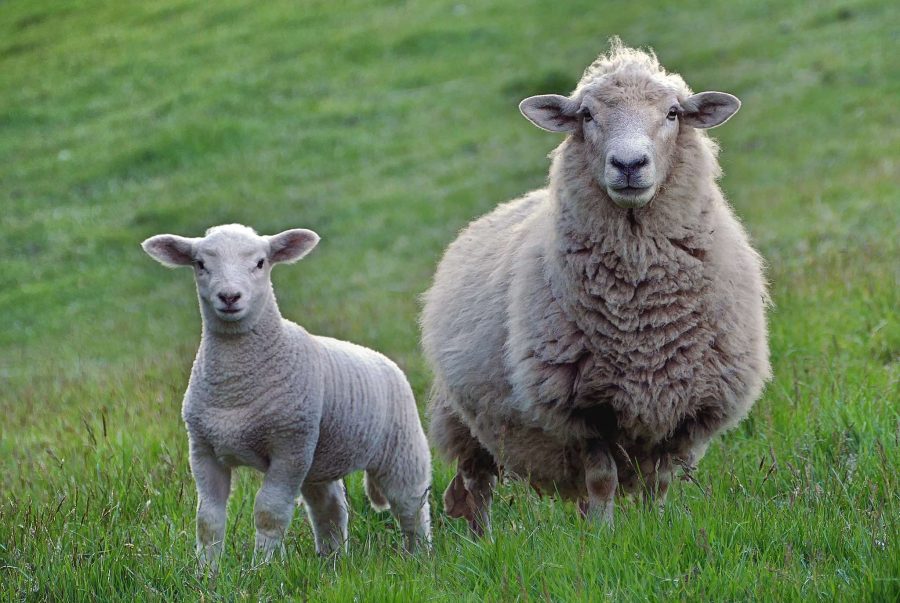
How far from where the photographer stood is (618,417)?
4.09 metres

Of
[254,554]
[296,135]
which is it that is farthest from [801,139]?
[254,554]

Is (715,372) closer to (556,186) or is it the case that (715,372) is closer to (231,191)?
(556,186)

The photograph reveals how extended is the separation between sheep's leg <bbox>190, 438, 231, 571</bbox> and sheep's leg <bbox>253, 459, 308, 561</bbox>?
13 centimetres

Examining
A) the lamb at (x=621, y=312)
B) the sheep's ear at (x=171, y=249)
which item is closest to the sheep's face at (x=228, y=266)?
the sheep's ear at (x=171, y=249)

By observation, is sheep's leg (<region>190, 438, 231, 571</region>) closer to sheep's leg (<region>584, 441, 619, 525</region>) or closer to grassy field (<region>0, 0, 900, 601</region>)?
grassy field (<region>0, 0, 900, 601</region>)

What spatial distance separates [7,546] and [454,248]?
2375 mm

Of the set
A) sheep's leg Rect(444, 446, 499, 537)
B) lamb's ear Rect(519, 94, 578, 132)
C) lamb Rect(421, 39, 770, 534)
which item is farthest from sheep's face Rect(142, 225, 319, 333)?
sheep's leg Rect(444, 446, 499, 537)

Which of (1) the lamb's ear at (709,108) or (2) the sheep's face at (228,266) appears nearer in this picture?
(2) the sheep's face at (228,266)

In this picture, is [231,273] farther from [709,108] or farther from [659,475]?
[709,108]

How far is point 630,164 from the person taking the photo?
3.99 meters

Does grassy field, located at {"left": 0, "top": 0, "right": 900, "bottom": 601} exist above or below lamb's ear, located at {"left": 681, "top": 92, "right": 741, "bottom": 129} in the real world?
below

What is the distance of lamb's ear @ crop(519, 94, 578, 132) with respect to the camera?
4488 mm

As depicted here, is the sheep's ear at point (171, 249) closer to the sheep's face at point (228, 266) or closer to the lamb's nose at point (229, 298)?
the sheep's face at point (228, 266)

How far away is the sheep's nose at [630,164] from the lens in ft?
13.1
